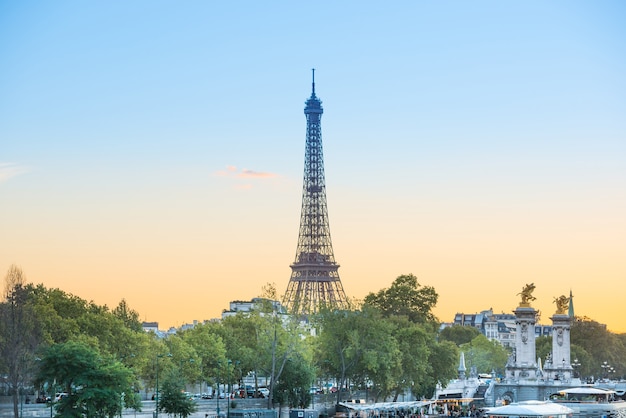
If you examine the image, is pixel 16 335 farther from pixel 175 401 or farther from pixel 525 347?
pixel 525 347

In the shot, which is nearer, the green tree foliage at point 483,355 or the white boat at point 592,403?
the white boat at point 592,403

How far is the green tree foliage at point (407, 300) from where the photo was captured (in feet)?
407

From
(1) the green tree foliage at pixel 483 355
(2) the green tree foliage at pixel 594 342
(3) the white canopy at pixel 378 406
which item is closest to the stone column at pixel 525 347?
(3) the white canopy at pixel 378 406

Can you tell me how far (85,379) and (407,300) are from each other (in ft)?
202

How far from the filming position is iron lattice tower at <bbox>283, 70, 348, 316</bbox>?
146m

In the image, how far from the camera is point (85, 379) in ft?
219

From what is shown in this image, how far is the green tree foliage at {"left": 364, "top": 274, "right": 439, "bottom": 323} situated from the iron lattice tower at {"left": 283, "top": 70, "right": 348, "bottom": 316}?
45.7ft

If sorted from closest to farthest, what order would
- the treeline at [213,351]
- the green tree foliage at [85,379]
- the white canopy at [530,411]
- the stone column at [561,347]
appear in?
1. the green tree foliage at [85,379]
2. the treeline at [213,351]
3. the white canopy at [530,411]
4. the stone column at [561,347]

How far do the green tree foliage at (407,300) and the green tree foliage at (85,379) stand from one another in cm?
5772

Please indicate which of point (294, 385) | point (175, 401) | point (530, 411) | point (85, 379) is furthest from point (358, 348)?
point (85, 379)

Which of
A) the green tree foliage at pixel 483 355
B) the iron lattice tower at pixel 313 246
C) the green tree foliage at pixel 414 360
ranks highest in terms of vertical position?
the iron lattice tower at pixel 313 246

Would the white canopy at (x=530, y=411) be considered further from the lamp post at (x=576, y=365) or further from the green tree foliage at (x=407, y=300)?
the lamp post at (x=576, y=365)

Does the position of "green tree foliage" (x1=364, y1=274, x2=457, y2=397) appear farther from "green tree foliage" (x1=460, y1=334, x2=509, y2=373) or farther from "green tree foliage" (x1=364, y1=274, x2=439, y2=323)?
"green tree foliage" (x1=460, y1=334, x2=509, y2=373)

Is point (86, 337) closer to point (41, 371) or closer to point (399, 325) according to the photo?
point (41, 371)
